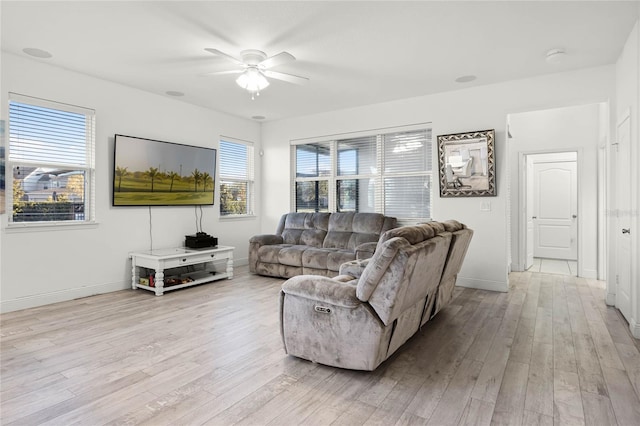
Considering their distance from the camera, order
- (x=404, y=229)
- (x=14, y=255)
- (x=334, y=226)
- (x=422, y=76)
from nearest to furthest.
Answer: (x=404, y=229) → (x=14, y=255) → (x=422, y=76) → (x=334, y=226)

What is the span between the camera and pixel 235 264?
20.9 feet

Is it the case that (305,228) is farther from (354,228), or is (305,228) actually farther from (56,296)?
(56,296)

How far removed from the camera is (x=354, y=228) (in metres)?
5.52

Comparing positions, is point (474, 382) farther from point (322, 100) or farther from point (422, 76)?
point (322, 100)

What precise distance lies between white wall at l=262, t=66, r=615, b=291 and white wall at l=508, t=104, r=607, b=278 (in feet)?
5.71

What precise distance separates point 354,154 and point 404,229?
377 cm

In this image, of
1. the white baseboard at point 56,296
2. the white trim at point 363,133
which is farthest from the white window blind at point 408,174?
the white baseboard at point 56,296

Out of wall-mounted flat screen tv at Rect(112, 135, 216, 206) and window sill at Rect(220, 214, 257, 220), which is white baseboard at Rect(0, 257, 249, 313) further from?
window sill at Rect(220, 214, 257, 220)

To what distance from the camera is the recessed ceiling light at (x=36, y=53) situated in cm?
360

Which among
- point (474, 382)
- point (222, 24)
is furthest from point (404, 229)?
point (222, 24)

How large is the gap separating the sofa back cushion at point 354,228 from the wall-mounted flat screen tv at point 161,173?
6.72 feet

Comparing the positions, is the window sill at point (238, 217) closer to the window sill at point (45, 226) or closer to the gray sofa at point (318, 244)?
the gray sofa at point (318, 244)

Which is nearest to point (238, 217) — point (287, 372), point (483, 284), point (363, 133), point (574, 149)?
point (363, 133)

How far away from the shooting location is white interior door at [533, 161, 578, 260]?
723 cm
